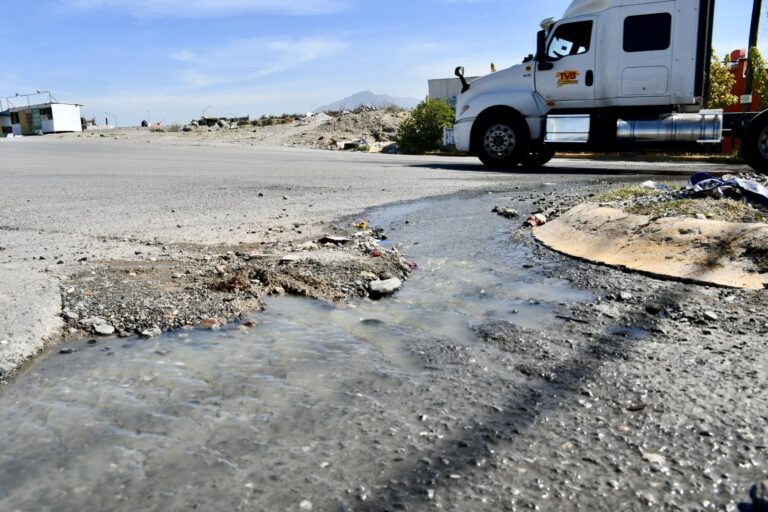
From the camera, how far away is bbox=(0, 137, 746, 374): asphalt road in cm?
395

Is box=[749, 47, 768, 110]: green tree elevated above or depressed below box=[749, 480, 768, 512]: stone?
above

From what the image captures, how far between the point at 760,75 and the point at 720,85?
3.31 feet

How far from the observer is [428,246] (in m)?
5.55

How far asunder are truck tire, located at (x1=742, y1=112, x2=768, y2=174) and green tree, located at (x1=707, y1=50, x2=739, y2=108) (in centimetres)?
811

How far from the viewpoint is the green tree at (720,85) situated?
17281 millimetres

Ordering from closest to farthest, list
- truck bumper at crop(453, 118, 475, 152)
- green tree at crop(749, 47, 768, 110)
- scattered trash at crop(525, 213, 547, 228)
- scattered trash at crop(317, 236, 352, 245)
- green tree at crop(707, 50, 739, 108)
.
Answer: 1. scattered trash at crop(317, 236, 352, 245)
2. scattered trash at crop(525, 213, 547, 228)
3. truck bumper at crop(453, 118, 475, 152)
4. green tree at crop(749, 47, 768, 110)
5. green tree at crop(707, 50, 739, 108)

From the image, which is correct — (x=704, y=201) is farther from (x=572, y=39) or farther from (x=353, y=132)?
(x=353, y=132)

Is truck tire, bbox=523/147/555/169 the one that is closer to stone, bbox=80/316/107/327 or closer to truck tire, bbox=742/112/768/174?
truck tire, bbox=742/112/768/174

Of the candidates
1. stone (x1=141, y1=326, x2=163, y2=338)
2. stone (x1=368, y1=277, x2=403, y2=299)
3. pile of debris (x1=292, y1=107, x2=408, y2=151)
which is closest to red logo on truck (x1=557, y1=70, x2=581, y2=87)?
stone (x1=368, y1=277, x2=403, y2=299)

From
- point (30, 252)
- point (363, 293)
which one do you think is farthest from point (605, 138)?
point (30, 252)

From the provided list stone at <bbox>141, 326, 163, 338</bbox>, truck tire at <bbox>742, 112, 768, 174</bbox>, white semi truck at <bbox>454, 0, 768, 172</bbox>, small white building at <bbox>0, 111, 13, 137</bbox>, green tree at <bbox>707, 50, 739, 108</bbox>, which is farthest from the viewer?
small white building at <bbox>0, 111, 13, 137</bbox>

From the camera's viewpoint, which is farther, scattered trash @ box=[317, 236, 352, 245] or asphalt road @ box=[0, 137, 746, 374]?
scattered trash @ box=[317, 236, 352, 245]

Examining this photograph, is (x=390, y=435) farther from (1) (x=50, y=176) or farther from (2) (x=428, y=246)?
(1) (x=50, y=176)

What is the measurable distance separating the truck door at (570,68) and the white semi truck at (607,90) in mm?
18
